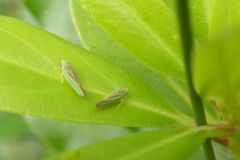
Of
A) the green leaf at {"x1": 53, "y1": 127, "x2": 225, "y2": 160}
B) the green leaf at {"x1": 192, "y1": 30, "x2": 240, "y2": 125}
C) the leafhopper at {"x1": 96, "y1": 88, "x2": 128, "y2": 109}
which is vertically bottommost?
the green leaf at {"x1": 53, "y1": 127, "x2": 225, "y2": 160}

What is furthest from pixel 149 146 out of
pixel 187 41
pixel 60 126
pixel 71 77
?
pixel 60 126

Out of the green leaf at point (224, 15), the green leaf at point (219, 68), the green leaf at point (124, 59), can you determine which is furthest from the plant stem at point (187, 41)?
the green leaf at point (124, 59)

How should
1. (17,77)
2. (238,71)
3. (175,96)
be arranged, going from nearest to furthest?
(238,71) < (17,77) < (175,96)

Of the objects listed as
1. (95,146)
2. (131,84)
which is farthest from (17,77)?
(95,146)

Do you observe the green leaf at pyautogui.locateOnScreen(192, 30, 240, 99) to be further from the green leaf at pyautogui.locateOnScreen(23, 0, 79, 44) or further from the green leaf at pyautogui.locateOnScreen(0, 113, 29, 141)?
the green leaf at pyautogui.locateOnScreen(0, 113, 29, 141)

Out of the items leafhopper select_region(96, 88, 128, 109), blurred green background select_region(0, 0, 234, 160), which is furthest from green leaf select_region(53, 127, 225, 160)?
blurred green background select_region(0, 0, 234, 160)

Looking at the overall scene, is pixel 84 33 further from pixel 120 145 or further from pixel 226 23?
pixel 120 145

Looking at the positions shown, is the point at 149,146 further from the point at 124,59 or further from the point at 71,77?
the point at 124,59
